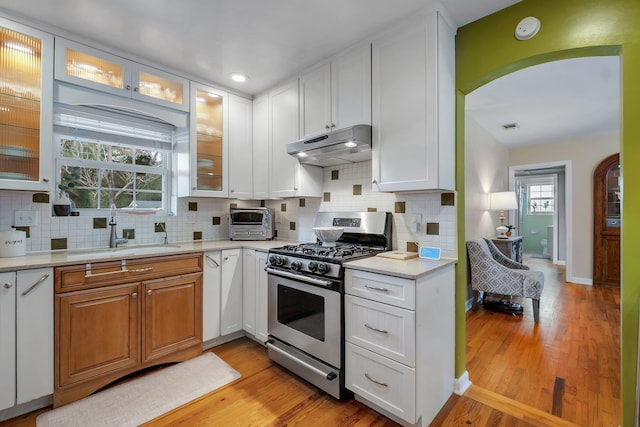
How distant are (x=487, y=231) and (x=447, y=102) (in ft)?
10.8

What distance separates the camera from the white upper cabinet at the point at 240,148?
3041 millimetres

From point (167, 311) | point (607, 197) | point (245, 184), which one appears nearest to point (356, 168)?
point (245, 184)

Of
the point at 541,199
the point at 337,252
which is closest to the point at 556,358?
the point at 337,252

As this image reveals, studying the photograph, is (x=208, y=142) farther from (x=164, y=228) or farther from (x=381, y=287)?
(x=381, y=287)

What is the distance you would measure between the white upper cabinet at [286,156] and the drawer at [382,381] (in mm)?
1492

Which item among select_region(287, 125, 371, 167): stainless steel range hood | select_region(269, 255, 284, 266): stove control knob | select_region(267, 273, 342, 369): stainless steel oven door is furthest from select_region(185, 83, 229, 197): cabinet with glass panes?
select_region(267, 273, 342, 369): stainless steel oven door

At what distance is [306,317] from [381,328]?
62cm

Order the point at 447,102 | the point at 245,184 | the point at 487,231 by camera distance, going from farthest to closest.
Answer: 1. the point at 487,231
2. the point at 245,184
3. the point at 447,102

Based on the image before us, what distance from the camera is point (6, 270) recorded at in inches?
65.2

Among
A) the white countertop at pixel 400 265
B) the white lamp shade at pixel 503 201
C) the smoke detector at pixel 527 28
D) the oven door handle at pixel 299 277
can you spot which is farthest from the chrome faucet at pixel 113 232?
the white lamp shade at pixel 503 201

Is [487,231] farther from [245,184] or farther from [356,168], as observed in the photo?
[245,184]

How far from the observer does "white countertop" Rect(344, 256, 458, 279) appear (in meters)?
1.61

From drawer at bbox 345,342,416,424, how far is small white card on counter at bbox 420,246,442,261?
0.74 m

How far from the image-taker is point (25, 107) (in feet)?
6.46
